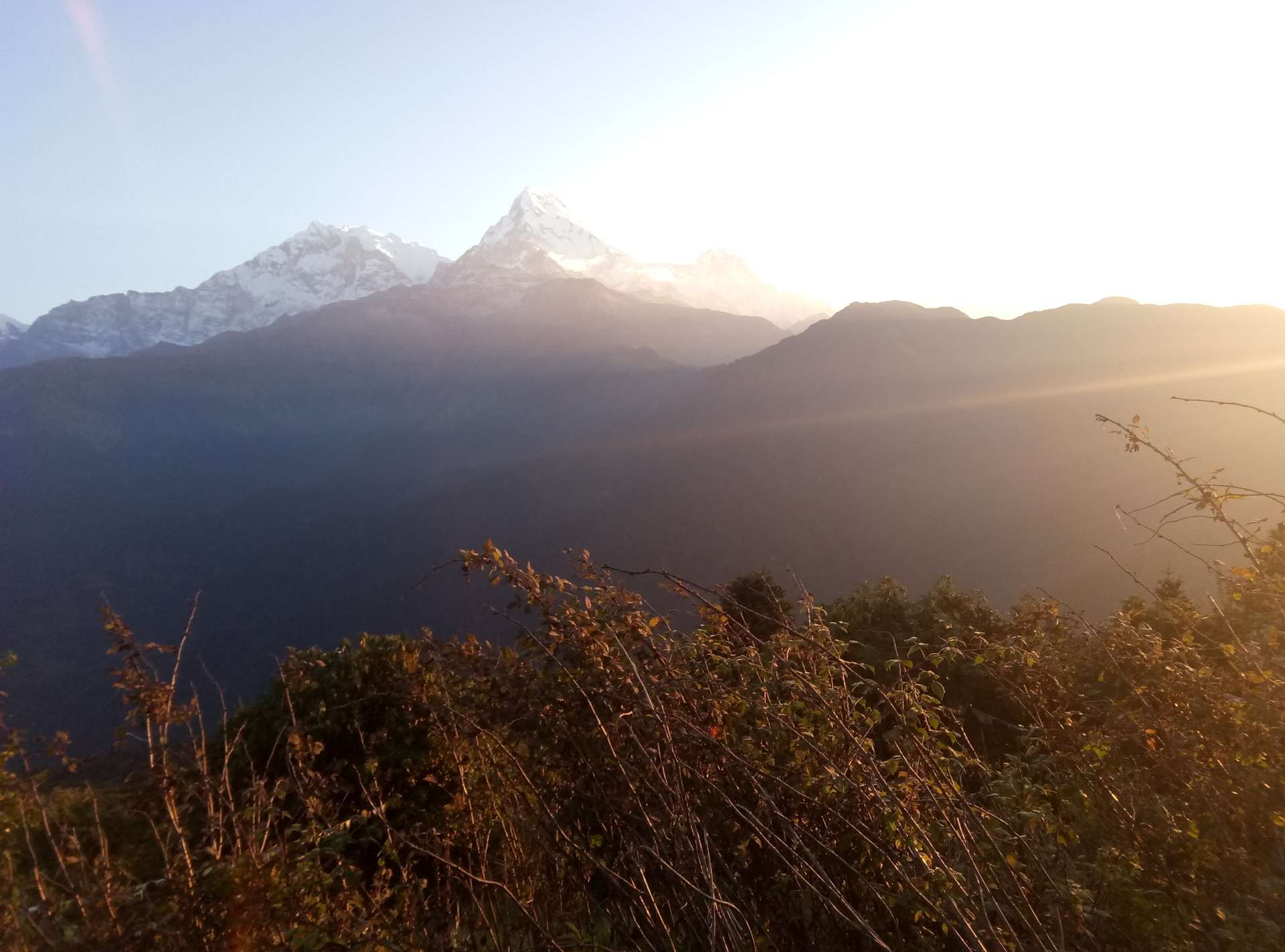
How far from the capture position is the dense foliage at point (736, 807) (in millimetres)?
1911

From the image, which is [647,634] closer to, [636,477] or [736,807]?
[736,807]

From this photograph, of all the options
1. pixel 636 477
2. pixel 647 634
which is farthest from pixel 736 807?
pixel 636 477

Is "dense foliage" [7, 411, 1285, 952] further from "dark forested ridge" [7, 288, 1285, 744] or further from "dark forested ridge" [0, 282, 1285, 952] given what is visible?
"dark forested ridge" [7, 288, 1285, 744]

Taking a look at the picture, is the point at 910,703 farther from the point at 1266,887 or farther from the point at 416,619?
the point at 416,619

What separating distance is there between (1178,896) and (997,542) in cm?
4942

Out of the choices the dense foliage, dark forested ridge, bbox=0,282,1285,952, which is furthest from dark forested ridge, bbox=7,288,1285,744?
the dense foliage

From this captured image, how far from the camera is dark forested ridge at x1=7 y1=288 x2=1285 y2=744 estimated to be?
159ft

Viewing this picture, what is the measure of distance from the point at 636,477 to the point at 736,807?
7105 centimetres

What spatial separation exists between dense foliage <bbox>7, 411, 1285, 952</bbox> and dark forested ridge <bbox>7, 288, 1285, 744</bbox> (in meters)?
16.5

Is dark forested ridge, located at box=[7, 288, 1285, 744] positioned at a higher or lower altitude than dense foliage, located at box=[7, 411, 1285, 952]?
lower

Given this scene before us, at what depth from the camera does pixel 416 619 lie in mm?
56875

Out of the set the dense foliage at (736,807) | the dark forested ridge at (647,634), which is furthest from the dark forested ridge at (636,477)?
the dense foliage at (736,807)

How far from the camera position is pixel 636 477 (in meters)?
72.6

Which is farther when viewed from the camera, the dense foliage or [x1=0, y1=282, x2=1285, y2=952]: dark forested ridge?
[x1=0, y1=282, x2=1285, y2=952]: dark forested ridge
